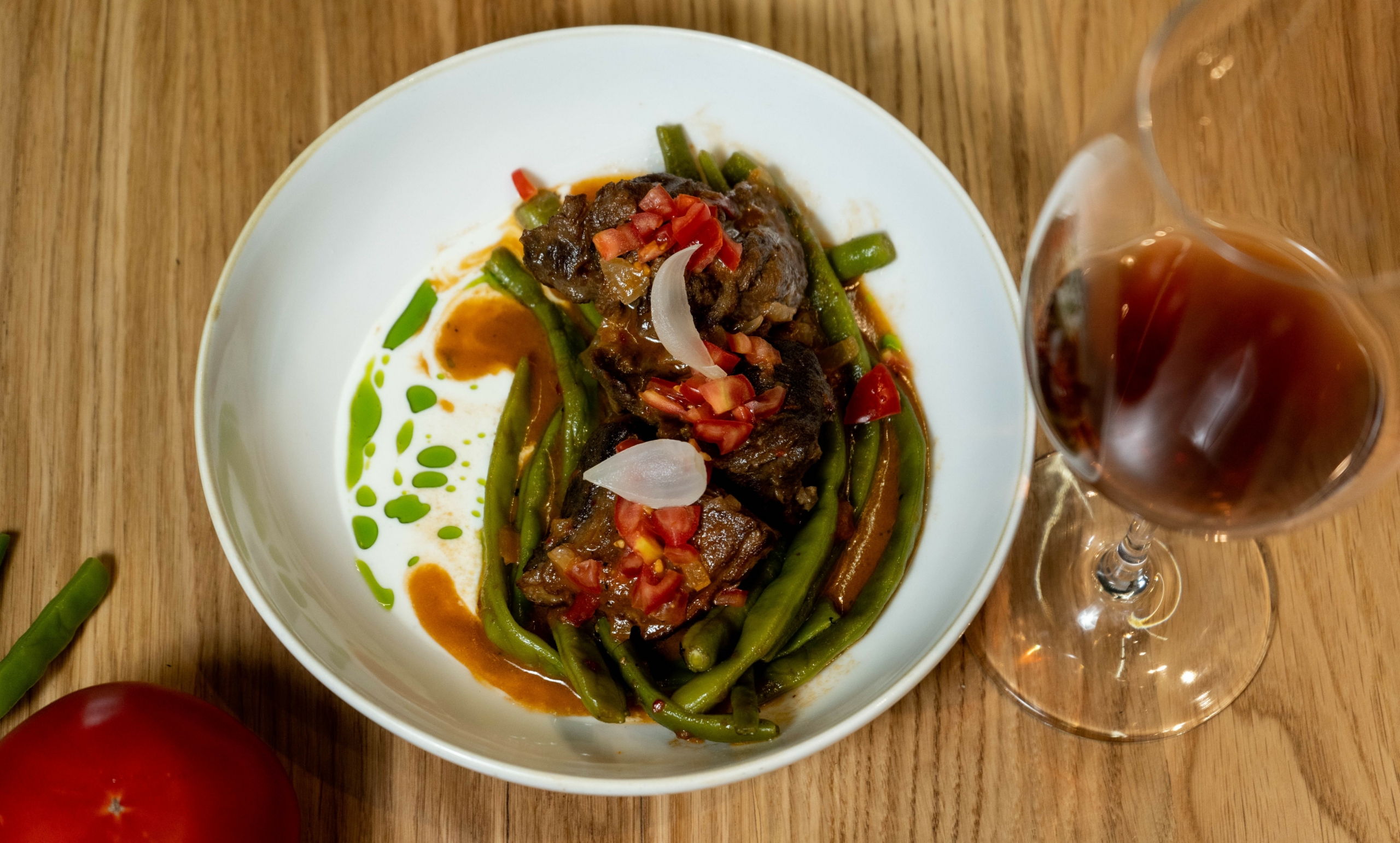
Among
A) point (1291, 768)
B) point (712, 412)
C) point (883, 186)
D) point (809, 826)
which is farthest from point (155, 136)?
point (1291, 768)

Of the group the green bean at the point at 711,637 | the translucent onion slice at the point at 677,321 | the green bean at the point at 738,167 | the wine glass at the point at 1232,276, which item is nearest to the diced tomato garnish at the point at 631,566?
the green bean at the point at 711,637

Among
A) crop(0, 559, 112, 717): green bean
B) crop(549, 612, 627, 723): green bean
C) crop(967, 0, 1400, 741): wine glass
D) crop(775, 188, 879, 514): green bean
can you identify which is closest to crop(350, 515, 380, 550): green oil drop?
crop(549, 612, 627, 723): green bean

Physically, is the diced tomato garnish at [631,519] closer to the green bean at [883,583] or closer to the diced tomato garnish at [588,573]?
the diced tomato garnish at [588,573]

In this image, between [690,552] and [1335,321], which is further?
[690,552]

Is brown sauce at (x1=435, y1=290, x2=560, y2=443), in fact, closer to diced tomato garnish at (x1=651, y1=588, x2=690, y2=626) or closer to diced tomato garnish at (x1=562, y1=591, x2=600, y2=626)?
diced tomato garnish at (x1=562, y1=591, x2=600, y2=626)

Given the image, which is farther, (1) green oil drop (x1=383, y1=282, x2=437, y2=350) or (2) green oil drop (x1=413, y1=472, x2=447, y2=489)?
(1) green oil drop (x1=383, y1=282, x2=437, y2=350)

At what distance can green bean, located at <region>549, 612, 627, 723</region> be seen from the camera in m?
2.56

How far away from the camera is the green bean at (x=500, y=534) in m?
2.76

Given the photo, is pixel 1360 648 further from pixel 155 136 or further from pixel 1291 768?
pixel 155 136

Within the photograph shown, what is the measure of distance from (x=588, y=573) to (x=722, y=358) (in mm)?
761

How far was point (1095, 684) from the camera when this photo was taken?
2814 mm

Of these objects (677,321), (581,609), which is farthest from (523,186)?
(581,609)

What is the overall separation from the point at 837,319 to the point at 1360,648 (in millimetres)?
1873

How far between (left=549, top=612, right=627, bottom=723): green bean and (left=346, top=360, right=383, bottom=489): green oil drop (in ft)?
3.02
